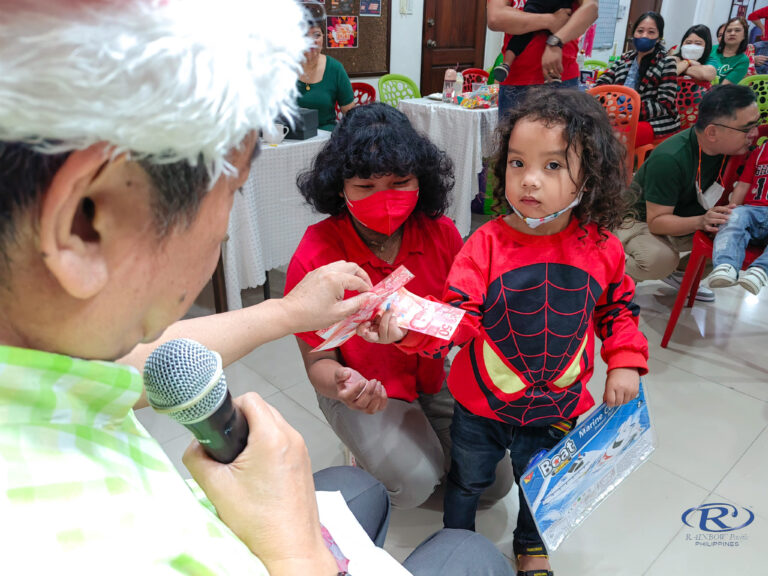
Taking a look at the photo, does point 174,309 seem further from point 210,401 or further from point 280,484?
point 280,484

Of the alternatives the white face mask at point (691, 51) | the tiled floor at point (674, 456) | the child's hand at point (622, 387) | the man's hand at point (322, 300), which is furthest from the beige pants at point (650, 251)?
the white face mask at point (691, 51)

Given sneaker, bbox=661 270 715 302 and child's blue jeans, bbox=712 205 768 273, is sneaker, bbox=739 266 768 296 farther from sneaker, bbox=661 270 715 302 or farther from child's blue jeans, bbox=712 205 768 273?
sneaker, bbox=661 270 715 302

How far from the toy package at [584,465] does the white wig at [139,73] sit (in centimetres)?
102

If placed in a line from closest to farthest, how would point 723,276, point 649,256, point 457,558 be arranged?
point 457,558
point 723,276
point 649,256

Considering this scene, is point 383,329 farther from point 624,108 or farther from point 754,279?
point 624,108

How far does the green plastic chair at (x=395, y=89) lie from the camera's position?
17.4 feet

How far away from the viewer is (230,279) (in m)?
2.68

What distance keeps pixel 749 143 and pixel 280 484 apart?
293 cm

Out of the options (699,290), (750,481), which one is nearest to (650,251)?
(699,290)

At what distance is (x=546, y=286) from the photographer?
53.5 inches

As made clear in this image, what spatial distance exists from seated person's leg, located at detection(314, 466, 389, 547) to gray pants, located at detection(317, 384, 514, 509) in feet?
1.27

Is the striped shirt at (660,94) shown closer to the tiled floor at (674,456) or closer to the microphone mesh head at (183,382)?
the tiled floor at (674,456)

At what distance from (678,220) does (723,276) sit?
451 mm

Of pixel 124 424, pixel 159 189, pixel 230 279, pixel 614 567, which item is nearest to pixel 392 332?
pixel 124 424
